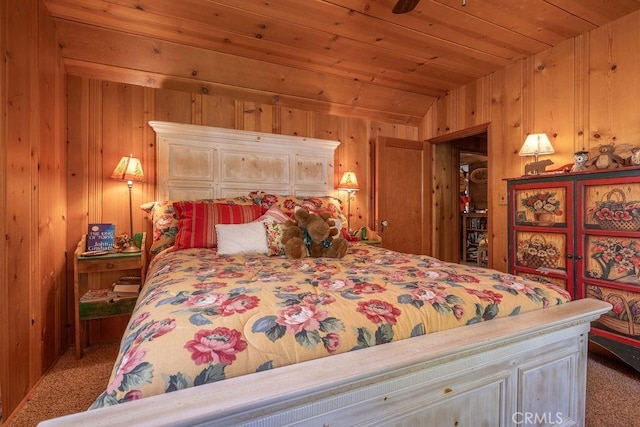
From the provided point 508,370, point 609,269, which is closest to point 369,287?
point 508,370

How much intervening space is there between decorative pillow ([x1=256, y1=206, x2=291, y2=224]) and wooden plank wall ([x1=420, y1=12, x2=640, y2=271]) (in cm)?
222

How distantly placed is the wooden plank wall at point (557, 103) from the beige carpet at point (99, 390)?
126cm

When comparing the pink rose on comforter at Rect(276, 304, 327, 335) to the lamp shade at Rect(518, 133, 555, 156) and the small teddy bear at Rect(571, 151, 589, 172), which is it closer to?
the small teddy bear at Rect(571, 151, 589, 172)

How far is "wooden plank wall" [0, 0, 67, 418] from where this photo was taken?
1.54 metres

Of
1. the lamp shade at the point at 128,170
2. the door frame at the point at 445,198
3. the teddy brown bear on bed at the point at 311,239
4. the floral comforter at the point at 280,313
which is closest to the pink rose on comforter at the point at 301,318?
the floral comforter at the point at 280,313

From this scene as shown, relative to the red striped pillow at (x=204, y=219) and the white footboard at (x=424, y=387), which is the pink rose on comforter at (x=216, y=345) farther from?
the red striped pillow at (x=204, y=219)

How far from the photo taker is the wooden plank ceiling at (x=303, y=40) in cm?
225

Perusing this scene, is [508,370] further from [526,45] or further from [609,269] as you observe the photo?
[526,45]

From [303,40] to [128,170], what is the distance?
1.77 m

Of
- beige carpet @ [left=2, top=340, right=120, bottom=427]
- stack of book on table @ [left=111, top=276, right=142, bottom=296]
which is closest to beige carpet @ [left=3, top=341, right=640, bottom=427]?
beige carpet @ [left=2, top=340, right=120, bottom=427]

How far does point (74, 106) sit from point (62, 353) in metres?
1.90

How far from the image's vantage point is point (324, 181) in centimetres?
348

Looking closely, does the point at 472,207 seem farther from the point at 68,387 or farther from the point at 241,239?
the point at 68,387

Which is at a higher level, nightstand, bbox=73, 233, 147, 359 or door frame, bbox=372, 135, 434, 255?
door frame, bbox=372, 135, 434, 255
